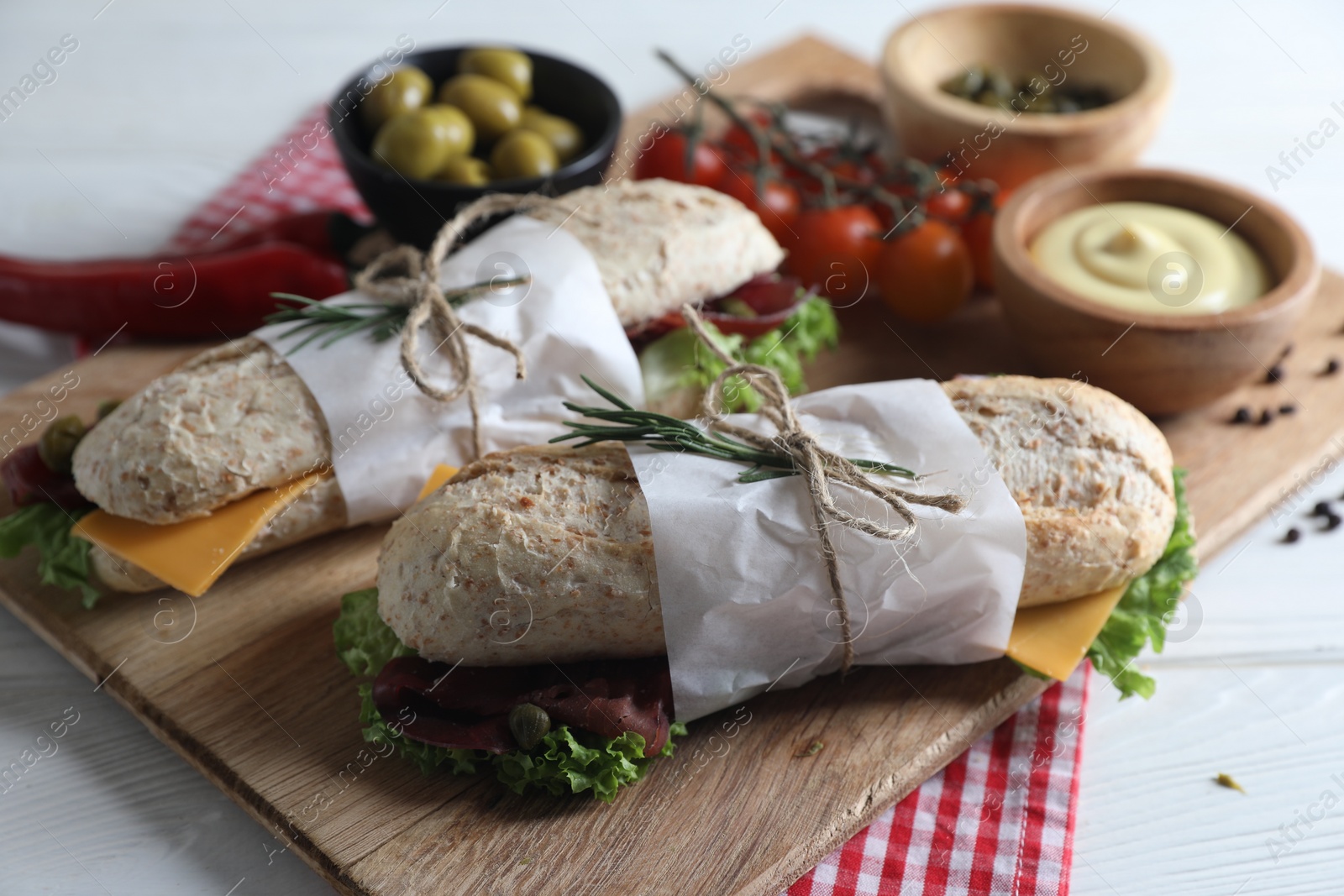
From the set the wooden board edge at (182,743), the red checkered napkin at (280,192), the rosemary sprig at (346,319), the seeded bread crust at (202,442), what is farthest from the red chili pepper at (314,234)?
the wooden board edge at (182,743)

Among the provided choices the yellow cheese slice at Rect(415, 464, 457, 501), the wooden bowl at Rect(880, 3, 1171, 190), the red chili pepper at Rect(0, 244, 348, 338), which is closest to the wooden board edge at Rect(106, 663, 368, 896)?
the yellow cheese slice at Rect(415, 464, 457, 501)

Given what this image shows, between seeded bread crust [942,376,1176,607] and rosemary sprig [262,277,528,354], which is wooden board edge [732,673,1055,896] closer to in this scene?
seeded bread crust [942,376,1176,607]

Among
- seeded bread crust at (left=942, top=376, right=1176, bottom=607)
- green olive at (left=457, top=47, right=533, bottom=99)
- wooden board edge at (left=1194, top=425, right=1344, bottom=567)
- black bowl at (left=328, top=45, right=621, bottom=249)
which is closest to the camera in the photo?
seeded bread crust at (left=942, top=376, right=1176, bottom=607)

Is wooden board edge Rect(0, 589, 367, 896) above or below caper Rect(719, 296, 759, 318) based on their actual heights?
below

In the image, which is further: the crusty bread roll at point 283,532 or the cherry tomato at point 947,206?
the cherry tomato at point 947,206

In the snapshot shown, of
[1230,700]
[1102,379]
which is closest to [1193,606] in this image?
[1230,700]

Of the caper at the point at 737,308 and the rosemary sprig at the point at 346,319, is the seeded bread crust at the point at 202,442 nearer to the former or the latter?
the rosemary sprig at the point at 346,319
